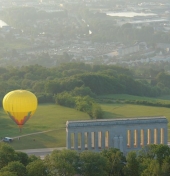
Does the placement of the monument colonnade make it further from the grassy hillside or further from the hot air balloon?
the hot air balloon

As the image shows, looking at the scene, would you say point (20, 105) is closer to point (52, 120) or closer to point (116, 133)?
point (52, 120)

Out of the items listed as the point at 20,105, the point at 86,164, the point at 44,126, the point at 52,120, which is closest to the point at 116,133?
the point at 20,105

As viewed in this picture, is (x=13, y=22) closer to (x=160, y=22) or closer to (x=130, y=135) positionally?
(x=160, y=22)

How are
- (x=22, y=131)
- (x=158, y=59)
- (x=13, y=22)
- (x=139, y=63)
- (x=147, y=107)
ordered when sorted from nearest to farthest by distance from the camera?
(x=22, y=131) → (x=147, y=107) → (x=139, y=63) → (x=158, y=59) → (x=13, y=22)

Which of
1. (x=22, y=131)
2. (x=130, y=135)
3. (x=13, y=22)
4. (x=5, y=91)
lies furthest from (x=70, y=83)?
(x=13, y=22)

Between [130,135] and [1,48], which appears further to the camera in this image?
[1,48]
